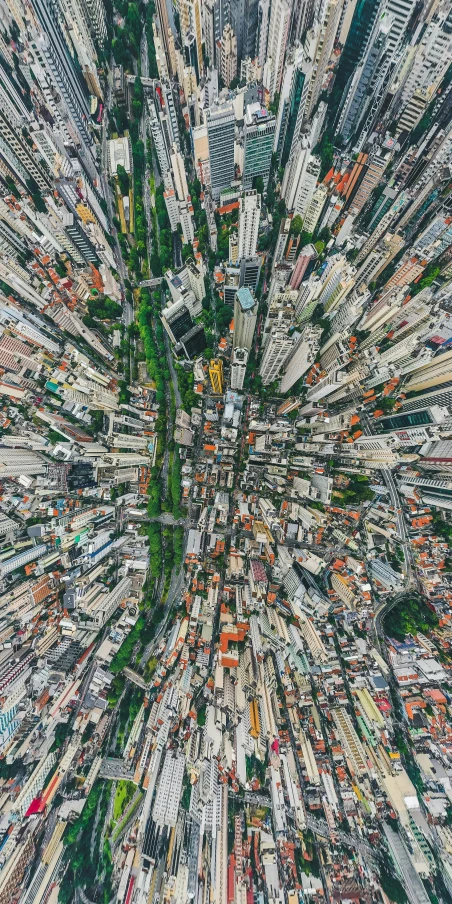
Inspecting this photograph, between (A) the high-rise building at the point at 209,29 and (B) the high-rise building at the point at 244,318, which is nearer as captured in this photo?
(B) the high-rise building at the point at 244,318

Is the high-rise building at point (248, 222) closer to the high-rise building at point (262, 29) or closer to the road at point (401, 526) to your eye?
the high-rise building at point (262, 29)

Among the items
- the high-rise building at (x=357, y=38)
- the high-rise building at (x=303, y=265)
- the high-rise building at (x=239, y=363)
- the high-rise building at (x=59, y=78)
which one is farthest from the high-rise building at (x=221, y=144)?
the high-rise building at (x=239, y=363)

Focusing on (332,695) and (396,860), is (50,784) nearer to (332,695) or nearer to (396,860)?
(332,695)

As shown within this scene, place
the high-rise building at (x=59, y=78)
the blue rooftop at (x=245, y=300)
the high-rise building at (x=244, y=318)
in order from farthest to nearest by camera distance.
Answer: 1. the high-rise building at (x=59, y=78)
2. the high-rise building at (x=244, y=318)
3. the blue rooftop at (x=245, y=300)

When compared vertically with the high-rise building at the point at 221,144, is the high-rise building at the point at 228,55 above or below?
above

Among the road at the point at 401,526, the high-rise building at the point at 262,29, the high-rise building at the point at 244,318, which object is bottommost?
the road at the point at 401,526

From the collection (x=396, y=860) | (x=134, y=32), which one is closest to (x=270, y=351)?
(x=134, y=32)

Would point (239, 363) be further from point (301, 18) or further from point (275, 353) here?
point (301, 18)
